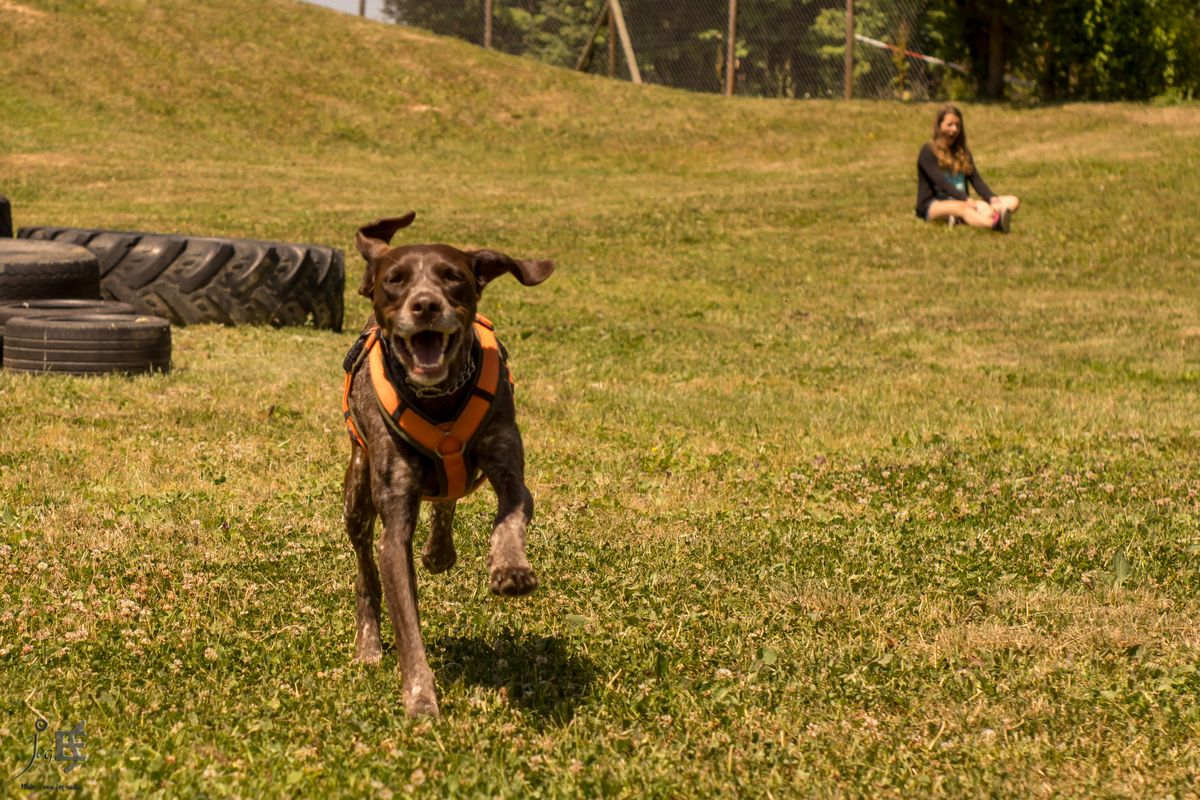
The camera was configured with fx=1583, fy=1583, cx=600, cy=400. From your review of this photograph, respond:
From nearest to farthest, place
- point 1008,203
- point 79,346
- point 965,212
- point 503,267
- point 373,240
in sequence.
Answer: point 503,267 → point 373,240 → point 79,346 → point 1008,203 → point 965,212

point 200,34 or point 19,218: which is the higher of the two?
point 200,34

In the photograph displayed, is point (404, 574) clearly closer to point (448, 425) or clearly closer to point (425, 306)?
point (448, 425)

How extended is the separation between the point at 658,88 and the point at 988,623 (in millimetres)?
35001

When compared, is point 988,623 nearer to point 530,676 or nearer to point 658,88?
point 530,676

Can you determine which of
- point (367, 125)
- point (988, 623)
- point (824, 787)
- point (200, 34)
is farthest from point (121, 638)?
point (200, 34)

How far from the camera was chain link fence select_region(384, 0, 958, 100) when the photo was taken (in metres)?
37.7

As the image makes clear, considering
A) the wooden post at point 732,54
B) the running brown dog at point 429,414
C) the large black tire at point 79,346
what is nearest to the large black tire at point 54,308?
the large black tire at point 79,346

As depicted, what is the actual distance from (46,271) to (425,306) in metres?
9.79

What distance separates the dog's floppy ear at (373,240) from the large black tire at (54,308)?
7646 millimetres

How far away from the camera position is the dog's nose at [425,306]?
546 cm

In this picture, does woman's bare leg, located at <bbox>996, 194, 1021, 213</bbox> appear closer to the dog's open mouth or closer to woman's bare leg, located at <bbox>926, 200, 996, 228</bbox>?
woman's bare leg, located at <bbox>926, 200, 996, 228</bbox>

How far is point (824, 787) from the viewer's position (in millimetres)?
4938

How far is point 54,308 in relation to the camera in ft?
45.3

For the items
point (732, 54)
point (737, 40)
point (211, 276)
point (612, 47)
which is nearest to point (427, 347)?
point (211, 276)
